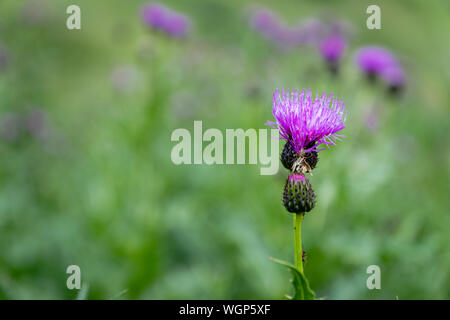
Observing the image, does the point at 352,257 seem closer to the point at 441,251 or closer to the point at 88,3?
the point at 441,251

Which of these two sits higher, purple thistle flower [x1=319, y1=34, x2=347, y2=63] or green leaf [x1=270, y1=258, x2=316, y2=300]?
purple thistle flower [x1=319, y1=34, x2=347, y2=63]

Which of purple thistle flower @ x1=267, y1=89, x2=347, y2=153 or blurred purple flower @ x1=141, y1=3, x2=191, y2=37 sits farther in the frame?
blurred purple flower @ x1=141, y1=3, x2=191, y2=37

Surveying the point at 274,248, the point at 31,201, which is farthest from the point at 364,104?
the point at 31,201
